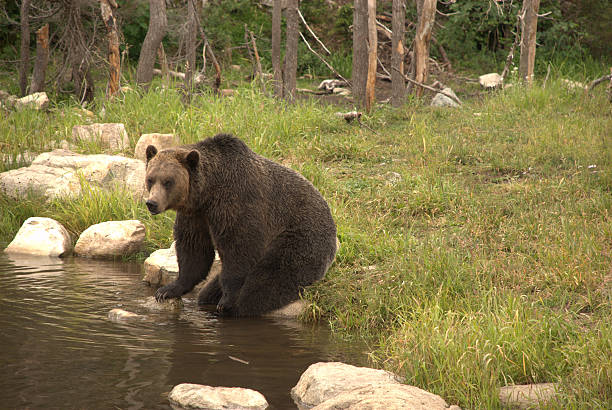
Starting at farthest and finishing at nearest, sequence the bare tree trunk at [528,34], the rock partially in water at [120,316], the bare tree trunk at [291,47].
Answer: the bare tree trunk at [528,34], the bare tree trunk at [291,47], the rock partially in water at [120,316]

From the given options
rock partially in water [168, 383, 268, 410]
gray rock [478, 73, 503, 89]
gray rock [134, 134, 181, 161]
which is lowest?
rock partially in water [168, 383, 268, 410]

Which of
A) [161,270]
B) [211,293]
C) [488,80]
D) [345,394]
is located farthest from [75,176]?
[488,80]

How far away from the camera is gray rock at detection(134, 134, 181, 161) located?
9.14 metres

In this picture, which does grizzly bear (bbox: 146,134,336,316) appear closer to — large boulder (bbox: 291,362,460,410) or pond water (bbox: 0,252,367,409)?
pond water (bbox: 0,252,367,409)

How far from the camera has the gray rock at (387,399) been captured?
3.39 meters

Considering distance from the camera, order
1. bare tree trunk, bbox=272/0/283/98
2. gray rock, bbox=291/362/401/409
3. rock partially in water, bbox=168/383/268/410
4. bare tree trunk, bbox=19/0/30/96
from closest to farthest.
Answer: rock partially in water, bbox=168/383/268/410 → gray rock, bbox=291/362/401/409 → bare tree trunk, bbox=272/0/283/98 → bare tree trunk, bbox=19/0/30/96

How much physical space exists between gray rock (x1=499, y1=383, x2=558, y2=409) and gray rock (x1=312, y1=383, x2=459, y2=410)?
30cm

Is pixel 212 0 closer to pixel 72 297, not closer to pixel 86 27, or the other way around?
pixel 86 27

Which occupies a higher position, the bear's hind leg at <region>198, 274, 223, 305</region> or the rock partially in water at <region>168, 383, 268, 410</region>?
the rock partially in water at <region>168, 383, 268, 410</region>

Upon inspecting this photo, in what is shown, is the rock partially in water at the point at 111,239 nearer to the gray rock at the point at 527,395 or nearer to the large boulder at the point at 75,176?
the large boulder at the point at 75,176

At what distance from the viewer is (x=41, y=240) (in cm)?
777

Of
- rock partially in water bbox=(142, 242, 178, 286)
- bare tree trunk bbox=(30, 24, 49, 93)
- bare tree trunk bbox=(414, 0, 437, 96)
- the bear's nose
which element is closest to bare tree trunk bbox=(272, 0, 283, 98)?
bare tree trunk bbox=(414, 0, 437, 96)

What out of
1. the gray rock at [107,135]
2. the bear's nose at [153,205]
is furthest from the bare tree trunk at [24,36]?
the bear's nose at [153,205]

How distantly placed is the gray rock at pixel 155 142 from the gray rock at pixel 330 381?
5.63m
